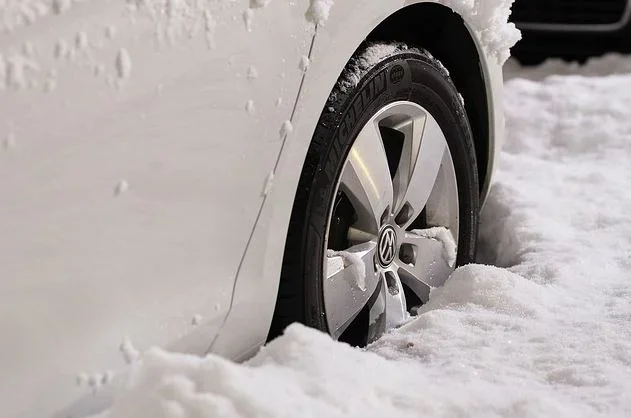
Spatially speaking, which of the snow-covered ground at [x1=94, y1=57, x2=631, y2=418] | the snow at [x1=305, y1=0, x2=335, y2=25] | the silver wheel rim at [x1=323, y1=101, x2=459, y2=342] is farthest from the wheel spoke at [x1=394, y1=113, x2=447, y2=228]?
the snow at [x1=305, y1=0, x2=335, y2=25]

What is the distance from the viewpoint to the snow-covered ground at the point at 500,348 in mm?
1208

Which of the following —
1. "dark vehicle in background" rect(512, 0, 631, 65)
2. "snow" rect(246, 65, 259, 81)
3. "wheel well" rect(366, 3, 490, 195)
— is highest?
"dark vehicle in background" rect(512, 0, 631, 65)

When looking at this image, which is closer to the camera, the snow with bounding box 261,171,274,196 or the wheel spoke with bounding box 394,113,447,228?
the snow with bounding box 261,171,274,196

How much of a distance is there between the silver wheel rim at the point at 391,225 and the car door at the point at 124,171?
374mm

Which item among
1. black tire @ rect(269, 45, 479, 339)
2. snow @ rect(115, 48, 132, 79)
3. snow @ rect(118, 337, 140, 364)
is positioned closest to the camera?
snow @ rect(115, 48, 132, 79)

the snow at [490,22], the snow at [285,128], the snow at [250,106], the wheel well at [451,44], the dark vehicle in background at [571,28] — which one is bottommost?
the snow at [285,128]

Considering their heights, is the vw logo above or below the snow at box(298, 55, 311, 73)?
below

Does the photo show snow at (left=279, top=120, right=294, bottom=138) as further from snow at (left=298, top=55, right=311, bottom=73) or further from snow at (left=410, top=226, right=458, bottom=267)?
snow at (left=410, top=226, right=458, bottom=267)

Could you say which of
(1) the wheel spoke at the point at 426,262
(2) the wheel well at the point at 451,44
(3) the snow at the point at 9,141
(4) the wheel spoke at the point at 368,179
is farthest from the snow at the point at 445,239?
(3) the snow at the point at 9,141

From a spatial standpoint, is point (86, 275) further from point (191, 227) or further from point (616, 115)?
point (616, 115)

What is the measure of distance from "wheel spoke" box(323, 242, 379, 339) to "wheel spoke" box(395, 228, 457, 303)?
18cm

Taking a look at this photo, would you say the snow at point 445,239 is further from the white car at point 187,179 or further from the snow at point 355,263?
the snow at point 355,263

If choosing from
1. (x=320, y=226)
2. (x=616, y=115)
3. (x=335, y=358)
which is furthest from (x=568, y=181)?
(x=335, y=358)

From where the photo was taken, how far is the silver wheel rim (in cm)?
184
